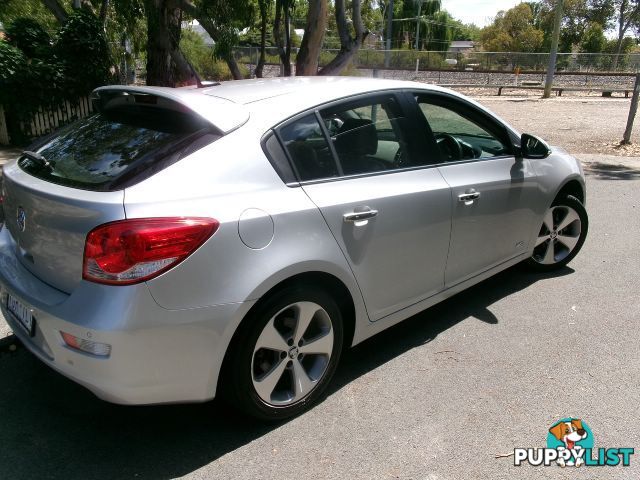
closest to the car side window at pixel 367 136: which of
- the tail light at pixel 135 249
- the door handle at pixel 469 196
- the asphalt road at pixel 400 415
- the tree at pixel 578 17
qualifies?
the door handle at pixel 469 196

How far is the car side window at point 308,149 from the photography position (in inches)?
113

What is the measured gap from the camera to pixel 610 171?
9.69 metres

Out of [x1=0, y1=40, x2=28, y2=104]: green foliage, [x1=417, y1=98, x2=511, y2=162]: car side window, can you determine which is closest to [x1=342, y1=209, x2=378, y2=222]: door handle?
[x1=417, y1=98, x2=511, y2=162]: car side window

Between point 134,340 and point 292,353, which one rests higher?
point 134,340

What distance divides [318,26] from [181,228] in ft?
21.4

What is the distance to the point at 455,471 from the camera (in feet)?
8.52

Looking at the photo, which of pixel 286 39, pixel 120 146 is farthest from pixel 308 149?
pixel 286 39

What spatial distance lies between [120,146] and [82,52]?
9.86 metres

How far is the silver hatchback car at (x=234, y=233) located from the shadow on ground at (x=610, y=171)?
256 inches

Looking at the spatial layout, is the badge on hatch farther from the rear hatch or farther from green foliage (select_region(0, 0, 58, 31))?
green foliage (select_region(0, 0, 58, 31))

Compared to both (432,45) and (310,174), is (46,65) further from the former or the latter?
(432,45)

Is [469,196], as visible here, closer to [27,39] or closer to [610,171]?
[610,171]

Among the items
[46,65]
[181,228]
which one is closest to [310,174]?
[181,228]

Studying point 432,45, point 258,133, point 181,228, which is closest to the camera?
point 181,228
